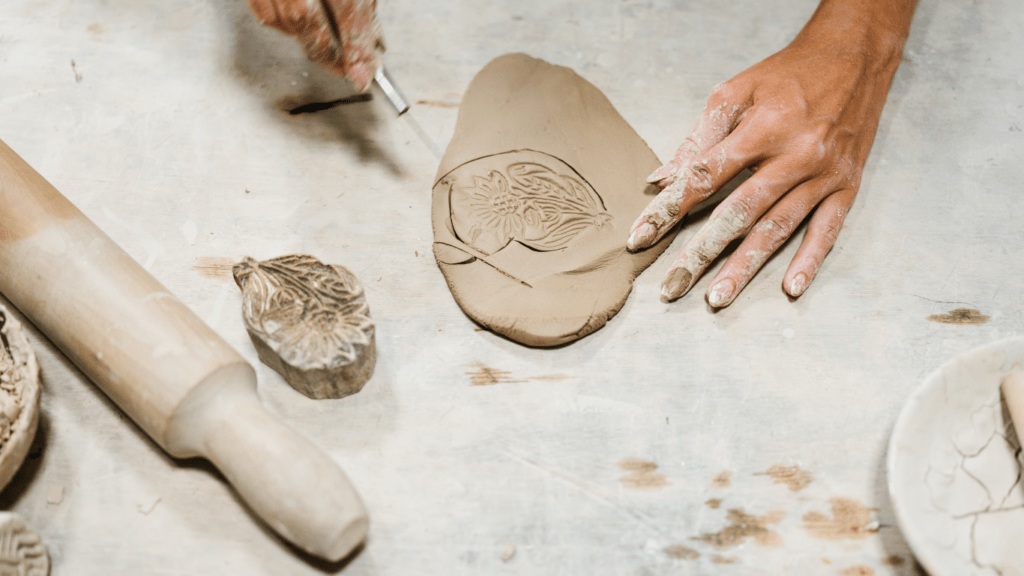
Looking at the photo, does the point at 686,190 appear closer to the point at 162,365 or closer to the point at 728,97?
the point at 728,97

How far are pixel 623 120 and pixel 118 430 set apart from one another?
1.98 metres

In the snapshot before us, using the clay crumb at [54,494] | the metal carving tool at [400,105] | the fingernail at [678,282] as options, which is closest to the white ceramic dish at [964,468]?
the fingernail at [678,282]

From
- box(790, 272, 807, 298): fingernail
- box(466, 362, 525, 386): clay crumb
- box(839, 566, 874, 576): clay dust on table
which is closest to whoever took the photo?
box(839, 566, 874, 576): clay dust on table

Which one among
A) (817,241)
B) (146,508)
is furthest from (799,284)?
(146,508)

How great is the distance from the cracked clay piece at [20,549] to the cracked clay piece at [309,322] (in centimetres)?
67

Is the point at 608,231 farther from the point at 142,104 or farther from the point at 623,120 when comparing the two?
the point at 142,104

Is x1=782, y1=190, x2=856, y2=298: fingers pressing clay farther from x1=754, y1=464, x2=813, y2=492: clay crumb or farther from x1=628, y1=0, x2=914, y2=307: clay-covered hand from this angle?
x1=754, y1=464, x2=813, y2=492: clay crumb

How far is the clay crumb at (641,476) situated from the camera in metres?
1.76

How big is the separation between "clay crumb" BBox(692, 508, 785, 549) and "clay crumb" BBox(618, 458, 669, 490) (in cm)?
17

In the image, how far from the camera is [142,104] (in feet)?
7.87

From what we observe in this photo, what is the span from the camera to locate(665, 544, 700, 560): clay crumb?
1.67 meters

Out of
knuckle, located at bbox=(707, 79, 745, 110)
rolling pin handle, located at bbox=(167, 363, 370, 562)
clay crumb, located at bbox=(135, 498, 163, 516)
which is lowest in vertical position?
clay crumb, located at bbox=(135, 498, 163, 516)

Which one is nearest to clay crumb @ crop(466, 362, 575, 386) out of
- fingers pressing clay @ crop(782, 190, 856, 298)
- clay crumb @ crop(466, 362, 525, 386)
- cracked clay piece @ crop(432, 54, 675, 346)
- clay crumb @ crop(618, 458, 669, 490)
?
clay crumb @ crop(466, 362, 525, 386)

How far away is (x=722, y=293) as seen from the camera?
1.98 m
